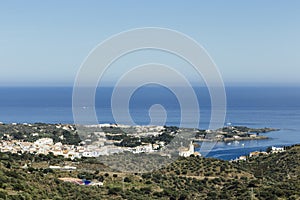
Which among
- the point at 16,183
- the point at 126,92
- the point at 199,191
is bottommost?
the point at 199,191

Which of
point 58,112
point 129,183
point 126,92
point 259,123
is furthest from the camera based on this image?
point 58,112

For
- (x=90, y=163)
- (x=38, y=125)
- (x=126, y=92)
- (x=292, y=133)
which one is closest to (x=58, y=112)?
(x=38, y=125)

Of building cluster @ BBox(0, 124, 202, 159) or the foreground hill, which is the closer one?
the foreground hill

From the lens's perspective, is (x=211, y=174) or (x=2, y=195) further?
(x=211, y=174)

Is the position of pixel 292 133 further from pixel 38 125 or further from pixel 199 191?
pixel 199 191

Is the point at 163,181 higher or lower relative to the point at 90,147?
lower

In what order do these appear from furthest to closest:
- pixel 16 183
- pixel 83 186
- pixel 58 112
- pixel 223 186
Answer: pixel 58 112
pixel 223 186
pixel 83 186
pixel 16 183

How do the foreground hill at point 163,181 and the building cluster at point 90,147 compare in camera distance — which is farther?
the building cluster at point 90,147

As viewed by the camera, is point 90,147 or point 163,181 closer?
point 163,181
